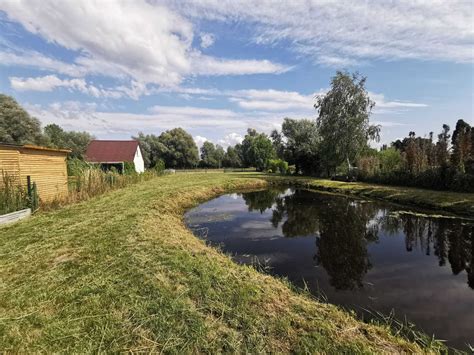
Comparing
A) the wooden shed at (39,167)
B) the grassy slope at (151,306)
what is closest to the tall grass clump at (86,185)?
the wooden shed at (39,167)

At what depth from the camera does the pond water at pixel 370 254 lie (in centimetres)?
479

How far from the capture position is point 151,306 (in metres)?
3.67

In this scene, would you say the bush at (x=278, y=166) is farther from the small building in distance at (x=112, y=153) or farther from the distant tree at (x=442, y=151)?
the distant tree at (x=442, y=151)

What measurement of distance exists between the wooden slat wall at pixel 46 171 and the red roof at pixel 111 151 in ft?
68.2

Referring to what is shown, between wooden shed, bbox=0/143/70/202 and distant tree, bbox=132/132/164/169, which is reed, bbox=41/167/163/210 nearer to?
wooden shed, bbox=0/143/70/202

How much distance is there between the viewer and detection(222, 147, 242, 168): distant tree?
2692 inches

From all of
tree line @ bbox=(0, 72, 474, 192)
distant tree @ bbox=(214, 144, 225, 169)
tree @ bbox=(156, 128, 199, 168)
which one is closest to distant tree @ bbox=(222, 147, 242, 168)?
distant tree @ bbox=(214, 144, 225, 169)

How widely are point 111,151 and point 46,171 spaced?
77.1ft

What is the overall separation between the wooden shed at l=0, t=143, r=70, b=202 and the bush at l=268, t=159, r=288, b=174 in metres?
29.4

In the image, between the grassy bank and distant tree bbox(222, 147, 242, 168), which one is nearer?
the grassy bank

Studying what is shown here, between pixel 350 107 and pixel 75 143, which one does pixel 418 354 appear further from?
pixel 75 143

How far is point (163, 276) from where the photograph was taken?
455 cm

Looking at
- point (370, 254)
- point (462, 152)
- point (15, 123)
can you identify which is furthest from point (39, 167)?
point (15, 123)

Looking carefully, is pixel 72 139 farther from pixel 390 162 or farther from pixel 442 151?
pixel 442 151
